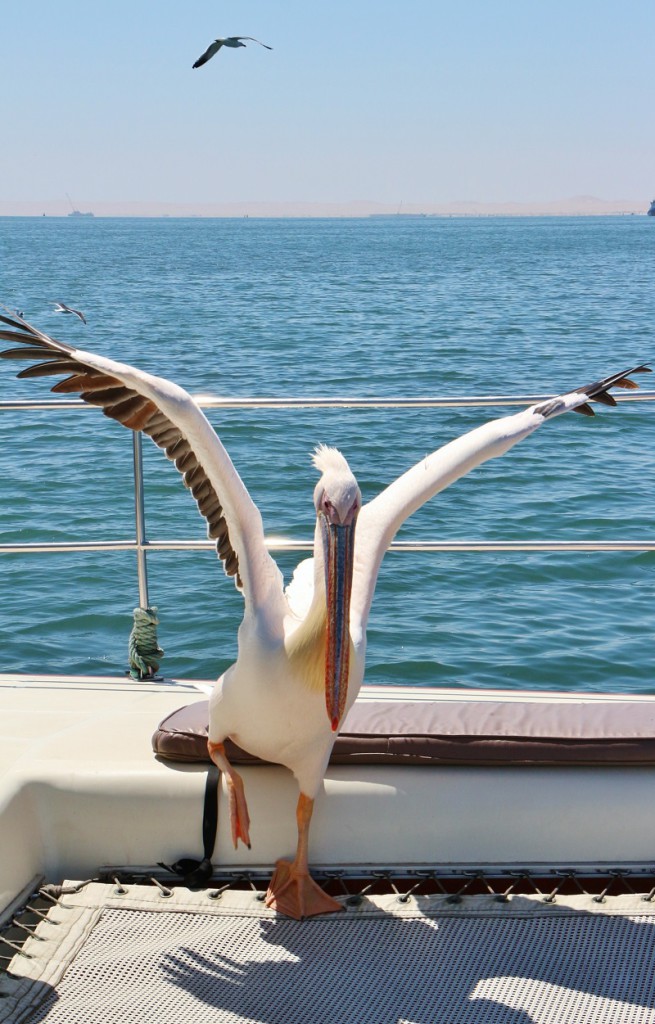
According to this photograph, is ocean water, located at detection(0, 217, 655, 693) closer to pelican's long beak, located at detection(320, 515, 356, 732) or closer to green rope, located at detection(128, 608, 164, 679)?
green rope, located at detection(128, 608, 164, 679)

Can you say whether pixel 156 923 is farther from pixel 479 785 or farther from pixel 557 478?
pixel 557 478

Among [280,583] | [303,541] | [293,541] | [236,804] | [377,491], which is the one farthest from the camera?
[377,491]

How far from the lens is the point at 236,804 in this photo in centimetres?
294

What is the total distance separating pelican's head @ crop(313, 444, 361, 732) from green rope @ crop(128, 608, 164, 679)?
55.2 inches

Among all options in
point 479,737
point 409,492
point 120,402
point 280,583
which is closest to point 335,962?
point 479,737

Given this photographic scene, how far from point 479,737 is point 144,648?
1433 mm

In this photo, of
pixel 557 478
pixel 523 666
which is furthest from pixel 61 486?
pixel 523 666

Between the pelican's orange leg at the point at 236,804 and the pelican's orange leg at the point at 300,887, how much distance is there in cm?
12

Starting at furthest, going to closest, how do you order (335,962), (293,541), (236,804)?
(293,541) → (236,804) → (335,962)

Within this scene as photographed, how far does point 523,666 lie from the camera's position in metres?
6.73

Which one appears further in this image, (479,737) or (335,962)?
(479,737)

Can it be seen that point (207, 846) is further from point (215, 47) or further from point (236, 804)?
point (215, 47)

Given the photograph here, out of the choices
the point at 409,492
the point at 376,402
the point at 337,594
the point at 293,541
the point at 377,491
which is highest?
the point at 376,402

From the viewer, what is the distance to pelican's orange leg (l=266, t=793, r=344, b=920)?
2783mm
